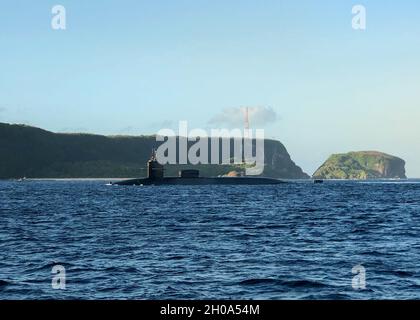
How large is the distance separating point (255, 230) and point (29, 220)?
34.9 metres

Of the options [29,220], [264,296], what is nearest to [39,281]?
[264,296]

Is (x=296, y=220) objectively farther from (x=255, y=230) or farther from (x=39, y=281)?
(x=39, y=281)

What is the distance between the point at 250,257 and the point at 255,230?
69.5ft

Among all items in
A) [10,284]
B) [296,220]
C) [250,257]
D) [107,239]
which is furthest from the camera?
[296,220]

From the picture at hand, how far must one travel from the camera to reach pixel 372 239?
5331cm

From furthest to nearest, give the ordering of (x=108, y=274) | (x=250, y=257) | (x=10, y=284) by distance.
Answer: (x=250, y=257) < (x=108, y=274) < (x=10, y=284)

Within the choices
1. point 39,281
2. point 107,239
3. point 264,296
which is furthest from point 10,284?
point 107,239
